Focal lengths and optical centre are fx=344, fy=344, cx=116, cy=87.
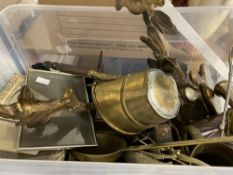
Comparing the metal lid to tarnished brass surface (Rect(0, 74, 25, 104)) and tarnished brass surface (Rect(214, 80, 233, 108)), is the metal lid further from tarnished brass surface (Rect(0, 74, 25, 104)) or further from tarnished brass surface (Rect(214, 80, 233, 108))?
tarnished brass surface (Rect(0, 74, 25, 104))

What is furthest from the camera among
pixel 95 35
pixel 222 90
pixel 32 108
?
pixel 95 35

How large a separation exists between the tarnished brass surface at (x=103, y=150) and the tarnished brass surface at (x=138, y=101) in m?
0.05

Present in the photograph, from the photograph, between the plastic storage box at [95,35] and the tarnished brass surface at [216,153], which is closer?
the tarnished brass surface at [216,153]

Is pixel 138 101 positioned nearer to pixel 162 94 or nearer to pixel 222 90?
pixel 162 94

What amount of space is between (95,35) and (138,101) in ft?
1.13

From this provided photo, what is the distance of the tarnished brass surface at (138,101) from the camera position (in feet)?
1.57

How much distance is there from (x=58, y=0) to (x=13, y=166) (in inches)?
17.7

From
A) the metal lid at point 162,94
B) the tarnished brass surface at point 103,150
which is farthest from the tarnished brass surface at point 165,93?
the tarnished brass surface at point 103,150

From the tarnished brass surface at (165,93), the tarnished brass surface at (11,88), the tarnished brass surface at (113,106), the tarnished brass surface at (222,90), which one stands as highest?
the tarnished brass surface at (165,93)

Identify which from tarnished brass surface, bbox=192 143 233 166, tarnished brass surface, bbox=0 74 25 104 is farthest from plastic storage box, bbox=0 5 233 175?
tarnished brass surface, bbox=192 143 233 166

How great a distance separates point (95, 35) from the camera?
79cm

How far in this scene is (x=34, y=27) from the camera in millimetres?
788

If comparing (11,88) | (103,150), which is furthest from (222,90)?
(11,88)

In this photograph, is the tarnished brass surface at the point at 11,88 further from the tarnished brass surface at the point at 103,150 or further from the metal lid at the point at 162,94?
the metal lid at the point at 162,94
